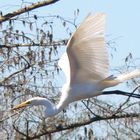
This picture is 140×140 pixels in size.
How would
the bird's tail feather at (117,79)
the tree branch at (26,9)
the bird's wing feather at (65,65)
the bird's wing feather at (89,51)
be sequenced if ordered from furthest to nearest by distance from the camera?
the tree branch at (26,9) → the bird's wing feather at (65,65) → the bird's tail feather at (117,79) → the bird's wing feather at (89,51)

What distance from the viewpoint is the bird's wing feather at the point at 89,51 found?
607 cm

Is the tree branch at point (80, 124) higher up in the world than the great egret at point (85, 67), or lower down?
lower down

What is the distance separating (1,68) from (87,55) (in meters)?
1.52

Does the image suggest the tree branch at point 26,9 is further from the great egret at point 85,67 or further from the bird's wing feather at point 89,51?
the bird's wing feather at point 89,51

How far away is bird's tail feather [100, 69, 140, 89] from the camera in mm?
6789

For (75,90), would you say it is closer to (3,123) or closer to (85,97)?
(85,97)

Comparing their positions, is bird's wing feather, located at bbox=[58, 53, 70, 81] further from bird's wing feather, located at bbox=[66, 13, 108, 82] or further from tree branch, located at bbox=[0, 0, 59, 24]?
tree branch, located at bbox=[0, 0, 59, 24]

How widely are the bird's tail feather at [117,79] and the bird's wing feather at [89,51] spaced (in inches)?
3.8

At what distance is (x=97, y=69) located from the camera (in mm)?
6734

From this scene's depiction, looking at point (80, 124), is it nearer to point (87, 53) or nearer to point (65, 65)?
point (65, 65)

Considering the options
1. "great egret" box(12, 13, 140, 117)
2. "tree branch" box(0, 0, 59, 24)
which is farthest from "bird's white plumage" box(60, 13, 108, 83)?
"tree branch" box(0, 0, 59, 24)

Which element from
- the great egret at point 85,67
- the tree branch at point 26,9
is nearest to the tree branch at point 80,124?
the great egret at point 85,67

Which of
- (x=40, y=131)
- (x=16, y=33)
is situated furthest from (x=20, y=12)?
(x=40, y=131)

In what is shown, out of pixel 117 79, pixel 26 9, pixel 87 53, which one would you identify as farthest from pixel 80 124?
pixel 26 9
